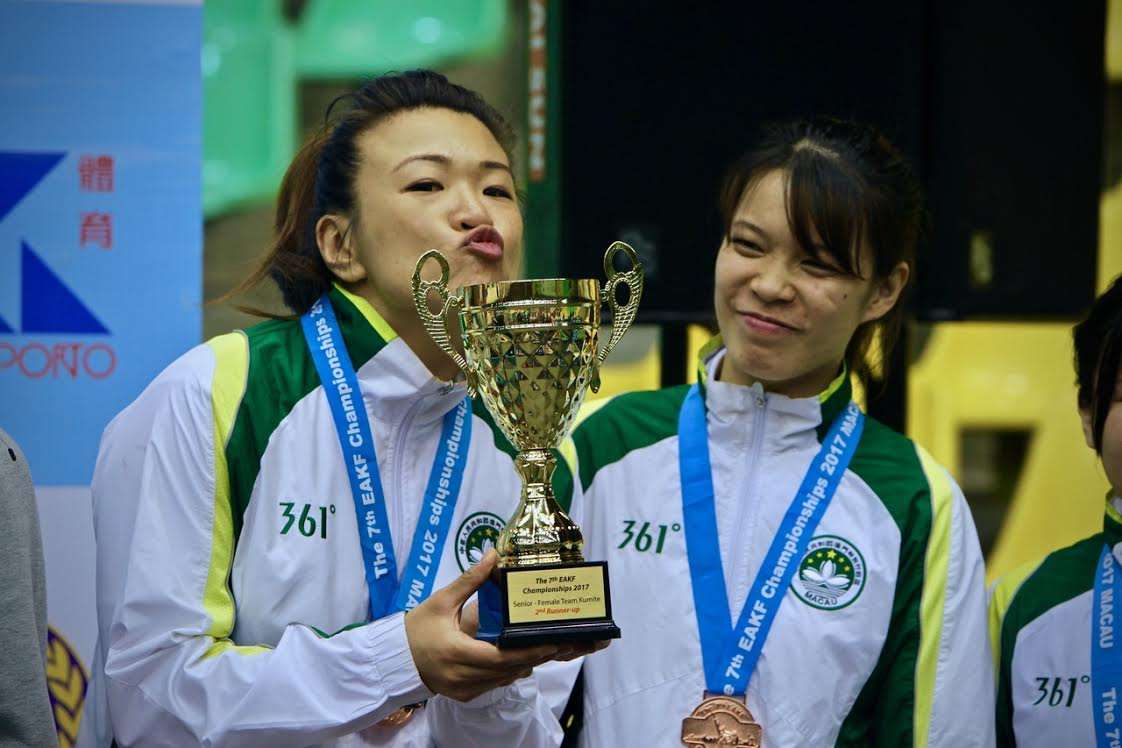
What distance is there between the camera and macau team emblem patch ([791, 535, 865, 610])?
9.00 ft

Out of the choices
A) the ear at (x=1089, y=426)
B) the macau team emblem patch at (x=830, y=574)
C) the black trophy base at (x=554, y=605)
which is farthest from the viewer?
the ear at (x=1089, y=426)

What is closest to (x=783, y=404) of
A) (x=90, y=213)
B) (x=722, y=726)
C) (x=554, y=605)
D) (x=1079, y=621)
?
(x=722, y=726)

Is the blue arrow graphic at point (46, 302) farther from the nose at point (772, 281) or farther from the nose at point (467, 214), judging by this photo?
the nose at point (772, 281)

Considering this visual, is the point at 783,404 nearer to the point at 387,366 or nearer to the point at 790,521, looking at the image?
the point at 790,521

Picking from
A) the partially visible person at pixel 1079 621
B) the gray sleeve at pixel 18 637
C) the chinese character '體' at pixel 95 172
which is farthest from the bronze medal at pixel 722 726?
the chinese character '體' at pixel 95 172

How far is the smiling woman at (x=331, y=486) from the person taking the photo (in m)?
2.31

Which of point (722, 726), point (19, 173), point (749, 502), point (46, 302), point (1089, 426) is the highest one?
point (19, 173)

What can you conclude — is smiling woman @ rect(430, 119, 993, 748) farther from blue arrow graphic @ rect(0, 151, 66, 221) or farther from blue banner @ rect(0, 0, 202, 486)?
blue arrow graphic @ rect(0, 151, 66, 221)

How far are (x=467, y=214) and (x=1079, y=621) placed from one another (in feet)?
4.46

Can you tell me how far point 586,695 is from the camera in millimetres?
2805

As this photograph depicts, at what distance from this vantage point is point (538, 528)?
2242 millimetres

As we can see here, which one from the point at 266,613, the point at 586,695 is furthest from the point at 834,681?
the point at 266,613

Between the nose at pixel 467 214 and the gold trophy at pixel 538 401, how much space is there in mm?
194

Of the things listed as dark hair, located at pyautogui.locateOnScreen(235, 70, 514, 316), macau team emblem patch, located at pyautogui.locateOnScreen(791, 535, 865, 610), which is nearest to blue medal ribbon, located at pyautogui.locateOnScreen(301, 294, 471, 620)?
dark hair, located at pyautogui.locateOnScreen(235, 70, 514, 316)
